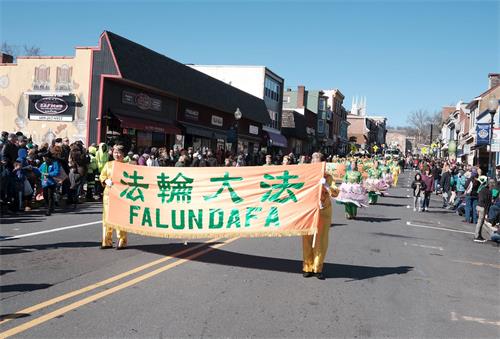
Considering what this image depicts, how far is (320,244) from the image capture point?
301 inches

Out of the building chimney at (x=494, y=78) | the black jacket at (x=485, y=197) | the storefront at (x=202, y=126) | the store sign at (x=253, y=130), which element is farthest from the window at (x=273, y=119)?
the black jacket at (x=485, y=197)

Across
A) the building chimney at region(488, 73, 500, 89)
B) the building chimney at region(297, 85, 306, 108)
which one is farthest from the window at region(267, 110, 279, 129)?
the building chimney at region(488, 73, 500, 89)

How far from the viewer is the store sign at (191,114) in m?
33.2

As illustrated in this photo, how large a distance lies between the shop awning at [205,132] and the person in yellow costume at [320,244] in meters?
25.2

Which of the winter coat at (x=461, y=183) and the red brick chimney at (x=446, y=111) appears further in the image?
the red brick chimney at (x=446, y=111)

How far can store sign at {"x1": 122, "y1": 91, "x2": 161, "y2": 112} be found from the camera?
26.4m

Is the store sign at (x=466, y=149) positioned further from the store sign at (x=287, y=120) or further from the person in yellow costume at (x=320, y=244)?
the person in yellow costume at (x=320, y=244)

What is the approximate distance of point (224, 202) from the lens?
7934 millimetres

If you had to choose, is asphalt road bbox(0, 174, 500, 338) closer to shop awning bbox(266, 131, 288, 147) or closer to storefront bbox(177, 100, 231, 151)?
storefront bbox(177, 100, 231, 151)

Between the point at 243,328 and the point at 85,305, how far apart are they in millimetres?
1881

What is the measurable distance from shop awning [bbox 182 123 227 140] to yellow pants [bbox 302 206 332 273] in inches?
997

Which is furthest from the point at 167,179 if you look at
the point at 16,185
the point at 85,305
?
the point at 16,185

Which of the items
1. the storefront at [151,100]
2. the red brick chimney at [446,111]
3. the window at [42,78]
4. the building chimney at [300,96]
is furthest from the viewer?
the red brick chimney at [446,111]

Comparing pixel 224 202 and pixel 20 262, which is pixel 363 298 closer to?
pixel 224 202
